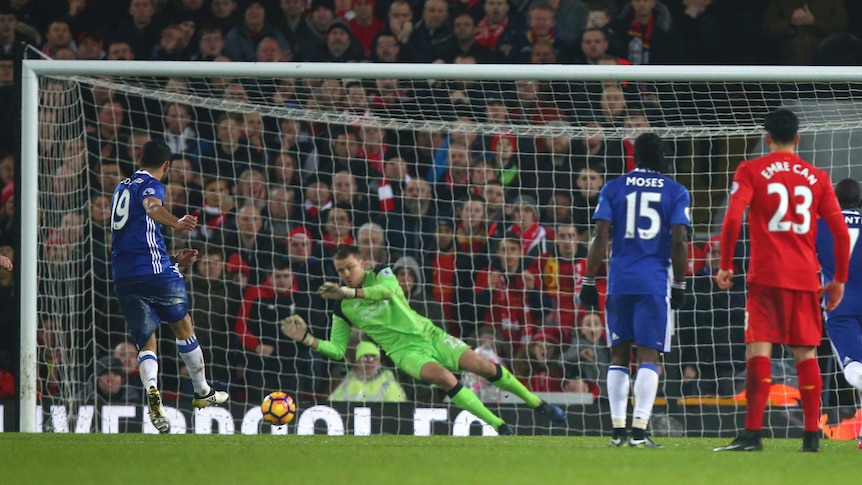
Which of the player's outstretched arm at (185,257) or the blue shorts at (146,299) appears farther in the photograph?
the player's outstretched arm at (185,257)

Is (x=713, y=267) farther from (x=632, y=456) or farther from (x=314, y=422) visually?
(x=632, y=456)

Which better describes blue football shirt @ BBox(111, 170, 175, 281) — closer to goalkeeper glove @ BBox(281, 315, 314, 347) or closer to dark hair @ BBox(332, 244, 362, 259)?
goalkeeper glove @ BBox(281, 315, 314, 347)

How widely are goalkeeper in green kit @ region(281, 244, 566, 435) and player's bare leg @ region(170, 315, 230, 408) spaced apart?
1.10 metres

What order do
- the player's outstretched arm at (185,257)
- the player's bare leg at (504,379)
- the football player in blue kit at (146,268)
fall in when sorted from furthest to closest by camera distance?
the player's bare leg at (504,379) < the player's outstretched arm at (185,257) < the football player in blue kit at (146,268)

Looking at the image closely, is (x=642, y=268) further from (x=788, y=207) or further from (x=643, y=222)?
(x=788, y=207)

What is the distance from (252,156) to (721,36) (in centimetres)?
467

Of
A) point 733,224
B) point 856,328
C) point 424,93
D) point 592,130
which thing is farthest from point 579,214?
point 733,224

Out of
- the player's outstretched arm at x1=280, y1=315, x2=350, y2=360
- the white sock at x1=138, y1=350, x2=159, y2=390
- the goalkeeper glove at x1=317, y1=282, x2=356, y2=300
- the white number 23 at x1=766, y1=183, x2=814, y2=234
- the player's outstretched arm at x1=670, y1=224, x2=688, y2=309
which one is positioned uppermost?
the white number 23 at x1=766, y1=183, x2=814, y2=234

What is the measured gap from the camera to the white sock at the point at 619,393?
754 cm

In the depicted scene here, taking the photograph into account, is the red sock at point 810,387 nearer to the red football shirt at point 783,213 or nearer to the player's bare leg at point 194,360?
the red football shirt at point 783,213

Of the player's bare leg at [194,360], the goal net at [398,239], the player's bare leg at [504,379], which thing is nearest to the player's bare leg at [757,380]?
the player's bare leg at [504,379]

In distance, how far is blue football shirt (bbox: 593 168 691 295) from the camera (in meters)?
7.46

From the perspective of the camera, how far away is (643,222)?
7.49m

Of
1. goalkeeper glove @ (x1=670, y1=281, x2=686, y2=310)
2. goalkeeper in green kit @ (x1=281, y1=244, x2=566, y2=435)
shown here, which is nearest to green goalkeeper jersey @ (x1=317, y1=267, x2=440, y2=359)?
goalkeeper in green kit @ (x1=281, y1=244, x2=566, y2=435)
